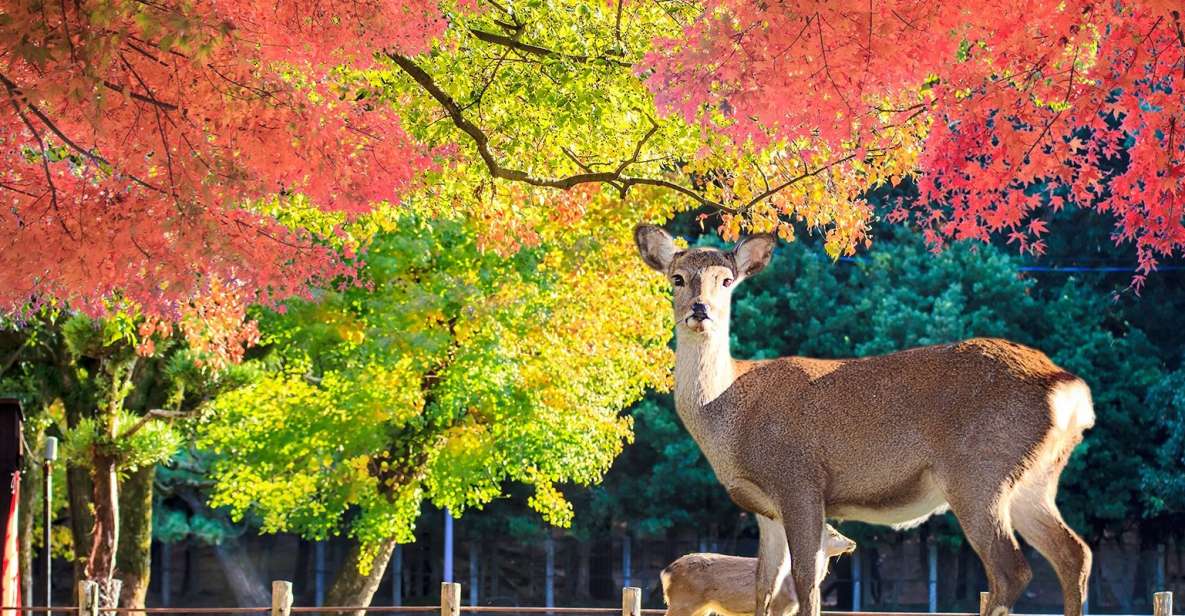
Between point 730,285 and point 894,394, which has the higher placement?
point 730,285

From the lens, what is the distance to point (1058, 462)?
938cm

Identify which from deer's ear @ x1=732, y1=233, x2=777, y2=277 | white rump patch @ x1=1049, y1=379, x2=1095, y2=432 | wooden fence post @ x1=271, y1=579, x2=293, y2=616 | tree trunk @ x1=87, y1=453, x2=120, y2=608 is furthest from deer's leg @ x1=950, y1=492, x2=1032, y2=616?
tree trunk @ x1=87, y1=453, x2=120, y2=608

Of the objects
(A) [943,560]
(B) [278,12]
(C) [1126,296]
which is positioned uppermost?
(C) [1126,296]

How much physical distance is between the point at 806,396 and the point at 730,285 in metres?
0.84

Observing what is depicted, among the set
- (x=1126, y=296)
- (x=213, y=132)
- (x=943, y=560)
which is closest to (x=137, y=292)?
(x=213, y=132)

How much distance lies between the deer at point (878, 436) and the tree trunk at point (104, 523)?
1197cm

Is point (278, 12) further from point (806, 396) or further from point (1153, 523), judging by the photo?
point (1153, 523)

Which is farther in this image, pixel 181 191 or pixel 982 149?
pixel 181 191

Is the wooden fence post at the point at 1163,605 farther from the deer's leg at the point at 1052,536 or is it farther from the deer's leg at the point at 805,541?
the deer's leg at the point at 805,541

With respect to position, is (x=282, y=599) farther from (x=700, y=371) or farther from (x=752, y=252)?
(x=752, y=252)

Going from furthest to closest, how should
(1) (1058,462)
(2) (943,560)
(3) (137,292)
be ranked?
(2) (943,560)
(1) (1058,462)
(3) (137,292)

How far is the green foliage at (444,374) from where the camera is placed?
1966 centimetres

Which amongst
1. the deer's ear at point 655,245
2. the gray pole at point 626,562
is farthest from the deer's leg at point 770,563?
the gray pole at point 626,562

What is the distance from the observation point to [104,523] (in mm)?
19984
